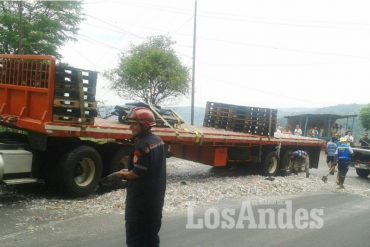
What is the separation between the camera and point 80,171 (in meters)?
8.98

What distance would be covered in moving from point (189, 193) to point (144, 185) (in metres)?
5.72

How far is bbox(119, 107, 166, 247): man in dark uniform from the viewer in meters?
4.25

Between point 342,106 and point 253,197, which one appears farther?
point 342,106

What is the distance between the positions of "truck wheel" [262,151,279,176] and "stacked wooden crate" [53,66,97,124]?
25.5ft

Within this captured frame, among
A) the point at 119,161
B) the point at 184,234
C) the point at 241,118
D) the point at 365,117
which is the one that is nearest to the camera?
the point at 184,234

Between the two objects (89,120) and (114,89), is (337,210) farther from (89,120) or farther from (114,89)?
(114,89)

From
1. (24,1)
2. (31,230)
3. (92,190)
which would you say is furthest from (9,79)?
(24,1)

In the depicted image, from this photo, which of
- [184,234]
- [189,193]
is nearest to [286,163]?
[189,193]

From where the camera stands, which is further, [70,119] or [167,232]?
[70,119]

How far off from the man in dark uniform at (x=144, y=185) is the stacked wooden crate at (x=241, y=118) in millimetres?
10989

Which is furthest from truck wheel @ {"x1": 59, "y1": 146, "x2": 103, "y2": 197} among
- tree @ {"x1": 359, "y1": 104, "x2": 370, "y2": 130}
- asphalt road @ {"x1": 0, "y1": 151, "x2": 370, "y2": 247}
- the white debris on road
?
tree @ {"x1": 359, "y1": 104, "x2": 370, "y2": 130}

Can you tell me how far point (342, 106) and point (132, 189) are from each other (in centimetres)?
10183

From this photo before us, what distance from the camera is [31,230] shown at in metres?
6.43

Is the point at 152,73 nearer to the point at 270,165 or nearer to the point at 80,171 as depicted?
the point at 270,165
